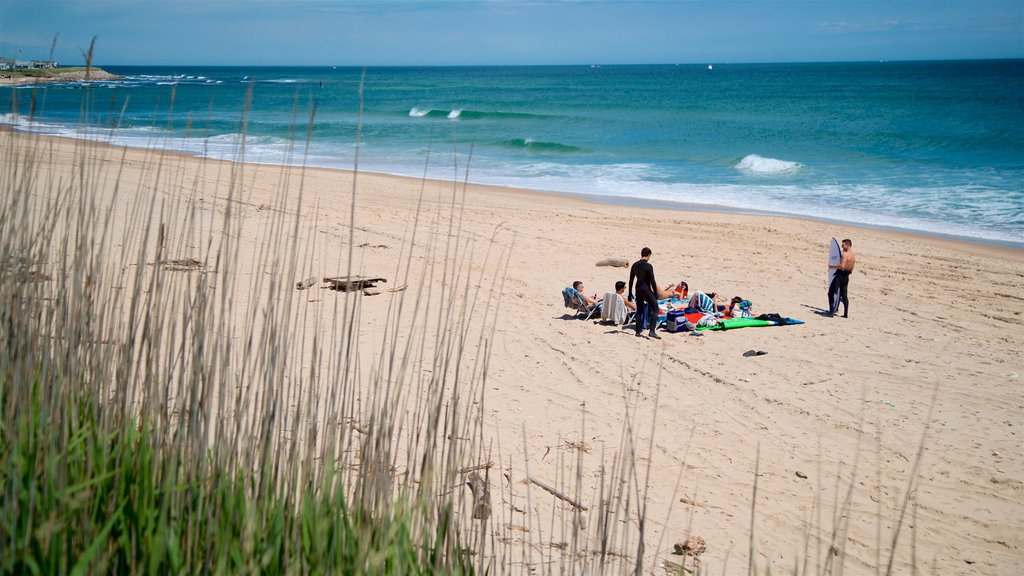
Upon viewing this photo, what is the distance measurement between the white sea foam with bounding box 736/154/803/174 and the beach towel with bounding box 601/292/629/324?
1720 centimetres

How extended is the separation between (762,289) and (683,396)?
4465 mm

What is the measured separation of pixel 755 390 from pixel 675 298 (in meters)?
2.31

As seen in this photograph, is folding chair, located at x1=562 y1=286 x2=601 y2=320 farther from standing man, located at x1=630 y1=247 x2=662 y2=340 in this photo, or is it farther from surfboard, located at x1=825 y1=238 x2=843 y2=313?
surfboard, located at x1=825 y1=238 x2=843 y2=313

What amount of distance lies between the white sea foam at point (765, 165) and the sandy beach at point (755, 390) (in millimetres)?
10877

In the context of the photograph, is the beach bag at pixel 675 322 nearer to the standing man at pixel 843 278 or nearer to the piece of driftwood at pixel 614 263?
the standing man at pixel 843 278

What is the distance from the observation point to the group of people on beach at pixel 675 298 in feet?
26.5

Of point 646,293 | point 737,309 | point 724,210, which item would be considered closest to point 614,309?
point 646,293

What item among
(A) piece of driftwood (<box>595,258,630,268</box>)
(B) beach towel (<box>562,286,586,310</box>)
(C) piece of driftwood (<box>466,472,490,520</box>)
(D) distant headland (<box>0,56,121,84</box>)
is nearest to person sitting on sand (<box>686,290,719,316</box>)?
(B) beach towel (<box>562,286,586,310</box>)

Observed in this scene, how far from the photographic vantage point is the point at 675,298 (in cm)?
902

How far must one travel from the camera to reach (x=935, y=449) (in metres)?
5.90

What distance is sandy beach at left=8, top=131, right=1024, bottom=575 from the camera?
14.5ft

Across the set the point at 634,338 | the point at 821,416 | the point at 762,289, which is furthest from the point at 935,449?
the point at 762,289

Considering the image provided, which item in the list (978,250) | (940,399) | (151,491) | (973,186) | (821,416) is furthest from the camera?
(973,186)

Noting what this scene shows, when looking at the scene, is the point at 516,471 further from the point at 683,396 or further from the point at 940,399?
the point at 940,399
